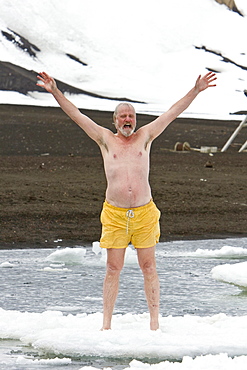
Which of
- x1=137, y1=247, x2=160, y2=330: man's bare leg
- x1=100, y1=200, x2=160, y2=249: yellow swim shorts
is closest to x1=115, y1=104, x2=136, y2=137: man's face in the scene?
x1=100, y1=200, x2=160, y2=249: yellow swim shorts

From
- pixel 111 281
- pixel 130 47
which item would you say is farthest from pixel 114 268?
pixel 130 47

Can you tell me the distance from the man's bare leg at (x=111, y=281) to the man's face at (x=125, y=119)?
2.81ft

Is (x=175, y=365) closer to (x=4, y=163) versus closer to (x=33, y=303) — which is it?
(x=33, y=303)

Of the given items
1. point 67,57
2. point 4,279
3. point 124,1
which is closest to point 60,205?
point 4,279

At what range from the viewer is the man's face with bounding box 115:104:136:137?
680cm

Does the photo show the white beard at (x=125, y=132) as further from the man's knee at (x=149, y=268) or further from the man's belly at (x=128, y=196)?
the man's knee at (x=149, y=268)

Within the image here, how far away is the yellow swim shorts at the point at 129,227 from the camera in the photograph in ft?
22.2

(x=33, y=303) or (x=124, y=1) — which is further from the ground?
(x=124, y=1)

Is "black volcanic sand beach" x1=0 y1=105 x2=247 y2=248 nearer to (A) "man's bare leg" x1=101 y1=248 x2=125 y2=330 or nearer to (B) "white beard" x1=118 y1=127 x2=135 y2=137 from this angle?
(A) "man's bare leg" x1=101 y1=248 x2=125 y2=330

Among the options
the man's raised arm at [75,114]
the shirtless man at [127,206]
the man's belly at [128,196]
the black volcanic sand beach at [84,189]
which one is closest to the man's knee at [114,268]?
the shirtless man at [127,206]

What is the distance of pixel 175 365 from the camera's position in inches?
233

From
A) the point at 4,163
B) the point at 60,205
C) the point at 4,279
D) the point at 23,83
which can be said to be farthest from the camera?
the point at 23,83

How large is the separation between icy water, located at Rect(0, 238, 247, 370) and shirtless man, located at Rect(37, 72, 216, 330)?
1.86 ft

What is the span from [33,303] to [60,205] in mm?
6913
